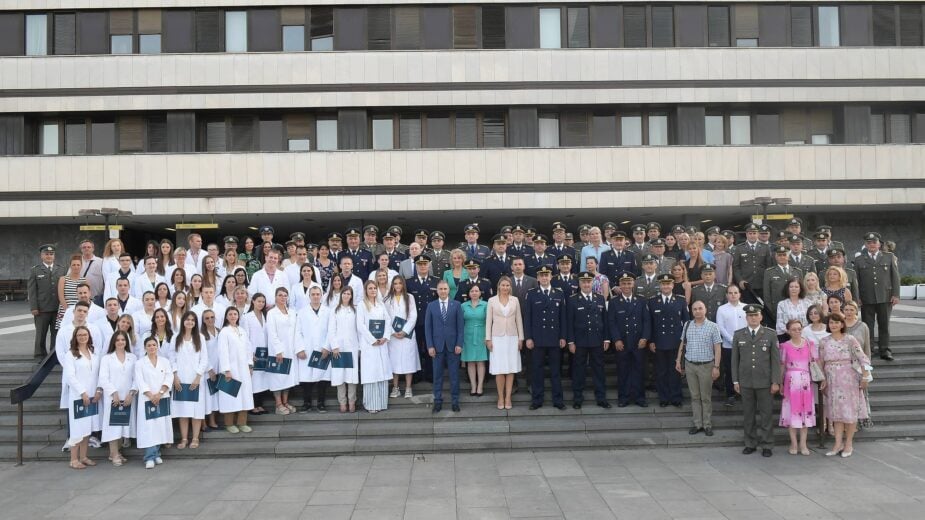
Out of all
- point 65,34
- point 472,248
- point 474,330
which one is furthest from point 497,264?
point 65,34

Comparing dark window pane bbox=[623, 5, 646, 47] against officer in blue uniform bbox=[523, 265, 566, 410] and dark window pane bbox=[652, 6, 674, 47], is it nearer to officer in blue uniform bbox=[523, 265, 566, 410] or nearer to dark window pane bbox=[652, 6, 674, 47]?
dark window pane bbox=[652, 6, 674, 47]

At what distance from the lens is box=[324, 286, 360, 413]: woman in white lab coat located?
33.4ft

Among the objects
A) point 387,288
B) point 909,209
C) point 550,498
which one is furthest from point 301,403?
point 909,209

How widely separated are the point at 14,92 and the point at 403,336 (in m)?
24.0

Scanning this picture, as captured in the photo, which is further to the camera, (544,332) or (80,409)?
(544,332)

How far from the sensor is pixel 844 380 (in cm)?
896

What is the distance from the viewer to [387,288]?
1079 cm

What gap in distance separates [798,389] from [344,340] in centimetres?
678

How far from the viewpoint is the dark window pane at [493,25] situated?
2566 centimetres

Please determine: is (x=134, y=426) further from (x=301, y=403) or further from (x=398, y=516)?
(x=398, y=516)

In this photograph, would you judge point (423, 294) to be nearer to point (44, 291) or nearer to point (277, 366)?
point (277, 366)

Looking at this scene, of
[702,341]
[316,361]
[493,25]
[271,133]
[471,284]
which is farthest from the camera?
[271,133]

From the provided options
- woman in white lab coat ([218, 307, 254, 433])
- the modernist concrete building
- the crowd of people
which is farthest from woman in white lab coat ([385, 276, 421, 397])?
the modernist concrete building

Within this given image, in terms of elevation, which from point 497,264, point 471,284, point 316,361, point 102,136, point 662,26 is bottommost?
point 316,361
